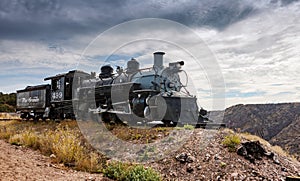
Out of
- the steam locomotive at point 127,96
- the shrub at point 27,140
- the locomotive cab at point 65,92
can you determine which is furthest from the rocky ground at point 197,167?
the locomotive cab at point 65,92

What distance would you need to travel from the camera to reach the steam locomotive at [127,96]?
1252cm

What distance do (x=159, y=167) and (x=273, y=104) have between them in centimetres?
3849

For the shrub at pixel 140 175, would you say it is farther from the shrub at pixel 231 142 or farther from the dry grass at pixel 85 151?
the shrub at pixel 231 142

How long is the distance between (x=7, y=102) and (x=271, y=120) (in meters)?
43.1

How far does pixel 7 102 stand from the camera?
46.8 meters

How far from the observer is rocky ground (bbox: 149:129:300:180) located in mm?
6820

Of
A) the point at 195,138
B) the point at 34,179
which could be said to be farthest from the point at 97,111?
the point at 34,179

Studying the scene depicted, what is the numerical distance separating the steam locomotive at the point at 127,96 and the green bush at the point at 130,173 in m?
5.10

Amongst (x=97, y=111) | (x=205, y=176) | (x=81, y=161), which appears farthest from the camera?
(x=97, y=111)

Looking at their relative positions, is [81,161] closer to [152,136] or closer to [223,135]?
[152,136]

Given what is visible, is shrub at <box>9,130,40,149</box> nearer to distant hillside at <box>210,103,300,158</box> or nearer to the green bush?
the green bush

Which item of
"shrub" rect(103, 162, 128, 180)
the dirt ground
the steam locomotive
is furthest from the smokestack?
"shrub" rect(103, 162, 128, 180)

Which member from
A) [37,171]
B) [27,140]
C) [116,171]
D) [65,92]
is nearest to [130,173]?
[116,171]

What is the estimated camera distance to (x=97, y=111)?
15789mm
